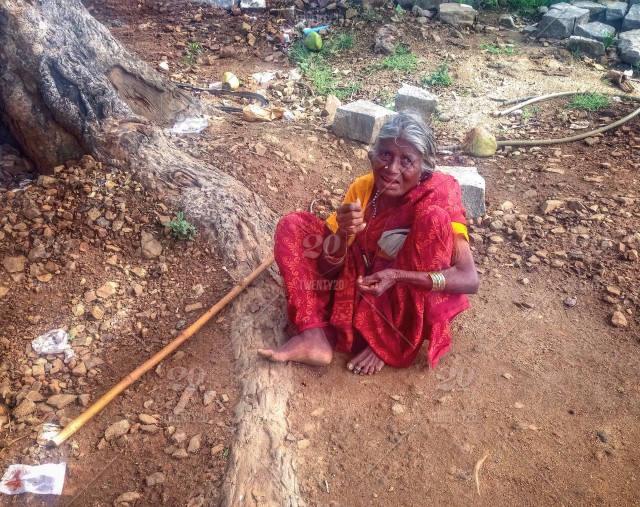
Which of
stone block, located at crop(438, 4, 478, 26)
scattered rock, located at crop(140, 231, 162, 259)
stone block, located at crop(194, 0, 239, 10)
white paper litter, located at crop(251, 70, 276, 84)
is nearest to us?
scattered rock, located at crop(140, 231, 162, 259)

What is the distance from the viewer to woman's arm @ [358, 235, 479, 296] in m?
2.23

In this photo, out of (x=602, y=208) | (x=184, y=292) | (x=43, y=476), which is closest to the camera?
(x=43, y=476)

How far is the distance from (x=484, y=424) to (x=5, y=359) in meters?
2.05

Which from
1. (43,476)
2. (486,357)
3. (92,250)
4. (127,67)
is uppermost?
(127,67)

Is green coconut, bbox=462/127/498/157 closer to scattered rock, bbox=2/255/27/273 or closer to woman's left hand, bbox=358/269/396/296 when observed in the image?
woman's left hand, bbox=358/269/396/296

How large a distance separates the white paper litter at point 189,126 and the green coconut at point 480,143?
2.00 meters

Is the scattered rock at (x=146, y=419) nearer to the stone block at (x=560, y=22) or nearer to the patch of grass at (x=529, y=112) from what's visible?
the patch of grass at (x=529, y=112)

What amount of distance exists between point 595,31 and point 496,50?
122 centimetres

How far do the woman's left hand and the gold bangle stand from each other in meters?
0.16

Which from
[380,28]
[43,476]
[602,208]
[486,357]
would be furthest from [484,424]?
[380,28]

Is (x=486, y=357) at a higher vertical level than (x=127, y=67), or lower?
lower

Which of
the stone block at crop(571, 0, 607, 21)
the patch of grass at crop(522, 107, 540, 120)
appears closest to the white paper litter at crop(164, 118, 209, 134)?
the patch of grass at crop(522, 107, 540, 120)

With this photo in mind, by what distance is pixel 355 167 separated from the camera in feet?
13.1

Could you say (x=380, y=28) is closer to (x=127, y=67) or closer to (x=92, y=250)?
(x=127, y=67)
